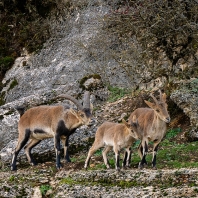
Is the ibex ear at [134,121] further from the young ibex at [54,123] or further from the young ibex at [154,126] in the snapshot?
the young ibex at [54,123]

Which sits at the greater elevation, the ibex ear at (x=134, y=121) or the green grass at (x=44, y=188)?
the ibex ear at (x=134, y=121)

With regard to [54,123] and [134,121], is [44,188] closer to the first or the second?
[54,123]

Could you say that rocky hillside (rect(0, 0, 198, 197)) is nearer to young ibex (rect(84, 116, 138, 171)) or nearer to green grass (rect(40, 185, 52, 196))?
green grass (rect(40, 185, 52, 196))

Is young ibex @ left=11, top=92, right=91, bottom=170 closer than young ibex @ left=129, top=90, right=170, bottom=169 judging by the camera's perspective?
No

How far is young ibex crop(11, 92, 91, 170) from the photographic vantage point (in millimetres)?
14117

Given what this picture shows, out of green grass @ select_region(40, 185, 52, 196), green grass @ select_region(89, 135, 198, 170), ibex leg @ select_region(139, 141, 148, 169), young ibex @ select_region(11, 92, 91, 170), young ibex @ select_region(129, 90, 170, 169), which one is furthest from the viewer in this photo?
young ibex @ select_region(11, 92, 91, 170)

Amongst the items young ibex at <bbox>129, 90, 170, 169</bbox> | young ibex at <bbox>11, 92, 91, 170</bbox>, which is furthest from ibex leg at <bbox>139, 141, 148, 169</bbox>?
young ibex at <bbox>11, 92, 91, 170</bbox>

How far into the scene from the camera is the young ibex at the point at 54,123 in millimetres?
14117

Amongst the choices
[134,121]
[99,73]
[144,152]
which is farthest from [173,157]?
[99,73]

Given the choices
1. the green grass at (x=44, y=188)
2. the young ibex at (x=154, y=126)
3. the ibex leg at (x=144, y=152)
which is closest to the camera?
the green grass at (x=44, y=188)

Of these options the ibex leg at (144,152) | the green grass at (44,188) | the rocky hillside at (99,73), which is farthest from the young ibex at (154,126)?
the green grass at (44,188)

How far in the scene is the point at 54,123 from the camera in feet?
47.6

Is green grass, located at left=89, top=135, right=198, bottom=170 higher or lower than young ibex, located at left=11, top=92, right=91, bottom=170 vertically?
lower

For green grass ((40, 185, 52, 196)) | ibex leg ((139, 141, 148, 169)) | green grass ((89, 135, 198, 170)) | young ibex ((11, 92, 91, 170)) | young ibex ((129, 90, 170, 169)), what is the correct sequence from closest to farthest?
green grass ((40, 185, 52, 196)) < young ibex ((129, 90, 170, 169)) < ibex leg ((139, 141, 148, 169)) < green grass ((89, 135, 198, 170)) < young ibex ((11, 92, 91, 170))
